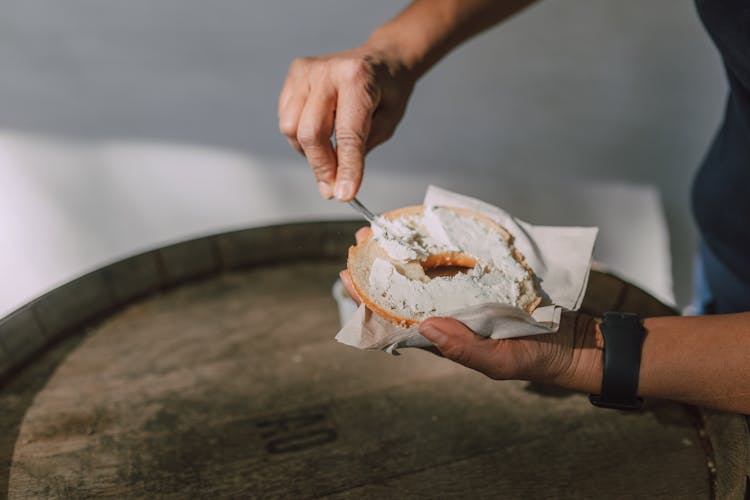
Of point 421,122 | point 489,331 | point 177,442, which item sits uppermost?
point 421,122

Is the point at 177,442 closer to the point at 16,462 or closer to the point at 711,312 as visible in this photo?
the point at 16,462

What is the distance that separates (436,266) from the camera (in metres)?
0.91

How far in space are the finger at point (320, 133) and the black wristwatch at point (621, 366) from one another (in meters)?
0.46

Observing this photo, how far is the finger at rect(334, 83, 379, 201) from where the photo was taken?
91 centimetres

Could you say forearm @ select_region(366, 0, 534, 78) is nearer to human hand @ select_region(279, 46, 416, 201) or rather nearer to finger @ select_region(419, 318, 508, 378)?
human hand @ select_region(279, 46, 416, 201)

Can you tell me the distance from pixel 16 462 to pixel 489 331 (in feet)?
2.19

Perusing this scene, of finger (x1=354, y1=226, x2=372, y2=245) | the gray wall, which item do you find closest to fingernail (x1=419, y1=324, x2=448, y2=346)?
finger (x1=354, y1=226, x2=372, y2=245)

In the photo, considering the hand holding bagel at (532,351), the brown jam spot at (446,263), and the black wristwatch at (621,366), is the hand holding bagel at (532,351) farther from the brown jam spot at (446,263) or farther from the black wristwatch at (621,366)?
the brown jam spot at (446,263)

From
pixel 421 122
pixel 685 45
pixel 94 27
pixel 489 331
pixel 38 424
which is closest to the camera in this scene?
pixel 489 331

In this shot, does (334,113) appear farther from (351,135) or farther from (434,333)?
(434,333)

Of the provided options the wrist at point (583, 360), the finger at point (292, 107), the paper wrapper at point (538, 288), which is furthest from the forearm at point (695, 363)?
the finger at point (292, 107)

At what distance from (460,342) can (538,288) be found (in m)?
0.22

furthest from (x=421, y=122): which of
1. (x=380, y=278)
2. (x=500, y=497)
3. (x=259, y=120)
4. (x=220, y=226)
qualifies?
(x=500, y=497)

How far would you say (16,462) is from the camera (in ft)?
2.67
